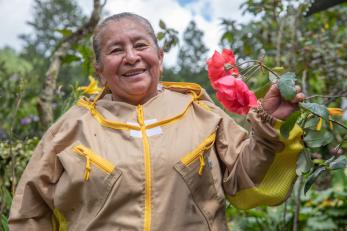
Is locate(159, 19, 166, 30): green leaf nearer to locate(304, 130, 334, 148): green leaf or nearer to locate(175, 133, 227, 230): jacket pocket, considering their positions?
locate(175, 133, 227, 230): jacket pocket

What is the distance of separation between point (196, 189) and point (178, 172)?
0.09 m

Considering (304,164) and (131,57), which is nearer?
(304,164)

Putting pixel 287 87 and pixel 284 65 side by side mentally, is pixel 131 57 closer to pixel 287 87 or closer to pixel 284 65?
pixel 287 87

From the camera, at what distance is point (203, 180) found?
5.50 ft

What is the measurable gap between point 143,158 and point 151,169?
42 millimetres

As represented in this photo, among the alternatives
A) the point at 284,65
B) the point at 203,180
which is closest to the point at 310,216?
the point at 284,65

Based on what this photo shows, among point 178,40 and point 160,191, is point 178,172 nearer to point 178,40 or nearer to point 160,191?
point 160,191

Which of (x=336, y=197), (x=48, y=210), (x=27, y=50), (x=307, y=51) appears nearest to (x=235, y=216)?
(x=336, y=197)

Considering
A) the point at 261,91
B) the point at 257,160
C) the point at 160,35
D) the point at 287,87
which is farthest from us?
the point at 160,35

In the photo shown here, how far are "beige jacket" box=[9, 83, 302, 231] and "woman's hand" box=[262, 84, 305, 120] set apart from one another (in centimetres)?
5

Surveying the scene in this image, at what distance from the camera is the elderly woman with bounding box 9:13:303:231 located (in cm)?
160

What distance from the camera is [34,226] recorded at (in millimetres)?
1789

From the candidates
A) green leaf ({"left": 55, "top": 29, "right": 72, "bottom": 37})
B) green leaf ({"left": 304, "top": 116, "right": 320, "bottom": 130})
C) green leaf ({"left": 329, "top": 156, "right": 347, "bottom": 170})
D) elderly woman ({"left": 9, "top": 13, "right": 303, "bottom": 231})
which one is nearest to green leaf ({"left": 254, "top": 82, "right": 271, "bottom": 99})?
elderly woman ({"left": 9, "top": 13, "right": 303, "bottom": 231})

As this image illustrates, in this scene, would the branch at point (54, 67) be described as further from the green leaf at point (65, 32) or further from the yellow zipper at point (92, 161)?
the yellow zipper at point (92, 161)
